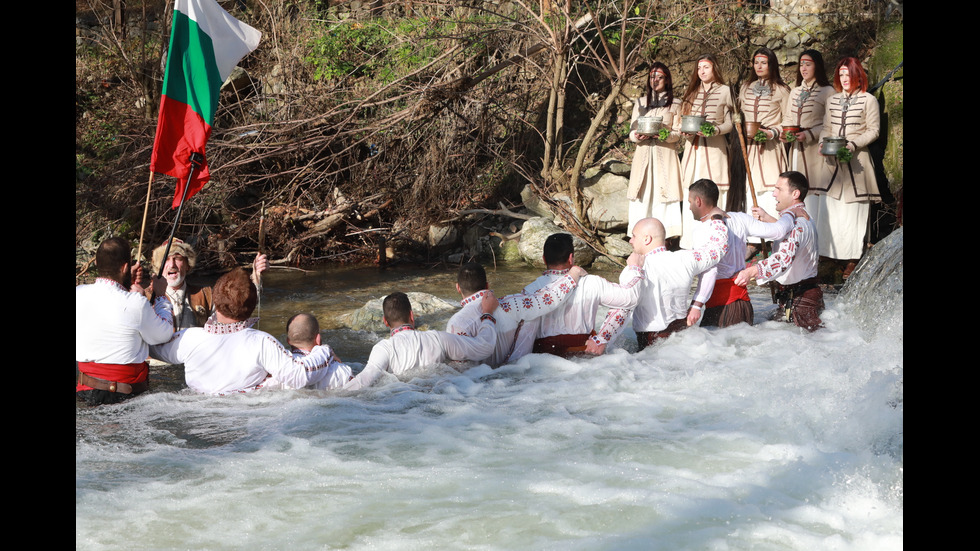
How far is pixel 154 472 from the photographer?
4.51m

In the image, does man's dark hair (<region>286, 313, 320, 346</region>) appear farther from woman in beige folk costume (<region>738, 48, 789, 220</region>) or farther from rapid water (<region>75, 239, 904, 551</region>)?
woman in beige folk costume (<region>738, 48, 789, 220</region>)

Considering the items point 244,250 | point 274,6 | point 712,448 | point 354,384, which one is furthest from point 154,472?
point 274,6

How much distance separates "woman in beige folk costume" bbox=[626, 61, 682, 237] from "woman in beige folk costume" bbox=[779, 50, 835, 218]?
3.87 feet

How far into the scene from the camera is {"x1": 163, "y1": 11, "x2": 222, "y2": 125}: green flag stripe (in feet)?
19.1

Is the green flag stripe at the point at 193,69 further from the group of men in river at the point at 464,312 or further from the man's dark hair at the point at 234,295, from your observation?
the man's dark hair at the point at 234,295

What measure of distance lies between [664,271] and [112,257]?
3657 millimetres

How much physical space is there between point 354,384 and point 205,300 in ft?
4.74

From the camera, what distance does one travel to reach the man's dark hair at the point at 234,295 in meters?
5.15

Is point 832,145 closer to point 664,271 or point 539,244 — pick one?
point 664,271

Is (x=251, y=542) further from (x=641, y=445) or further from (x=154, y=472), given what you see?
(x=641, y=445)

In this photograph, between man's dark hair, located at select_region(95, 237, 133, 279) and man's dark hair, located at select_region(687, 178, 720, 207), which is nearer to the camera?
man's dark hair, located at select_region(95, 237, 133, 279)

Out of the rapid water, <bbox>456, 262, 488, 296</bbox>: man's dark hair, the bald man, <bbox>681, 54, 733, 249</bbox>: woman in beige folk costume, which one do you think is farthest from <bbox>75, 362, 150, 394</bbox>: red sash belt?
<bbox>681, 54, 733, 249</bbox>: woman in beige folk costume

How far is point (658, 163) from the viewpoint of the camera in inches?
388

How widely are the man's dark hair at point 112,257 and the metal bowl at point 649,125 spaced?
590 cm
